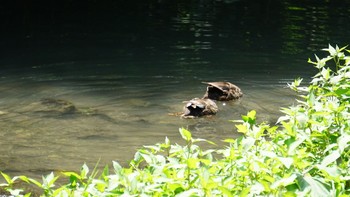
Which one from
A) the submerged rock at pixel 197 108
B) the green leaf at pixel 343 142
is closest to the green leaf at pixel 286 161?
the green leaf at pixel 343 142

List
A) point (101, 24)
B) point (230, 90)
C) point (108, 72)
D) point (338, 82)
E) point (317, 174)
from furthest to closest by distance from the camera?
point (101, 24) → point (108, 72) → point (230, 90) → point (338, 82) → point (317, 174)

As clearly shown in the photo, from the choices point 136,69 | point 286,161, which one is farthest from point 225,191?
point 136,69

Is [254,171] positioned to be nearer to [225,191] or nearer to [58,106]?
[225,191]

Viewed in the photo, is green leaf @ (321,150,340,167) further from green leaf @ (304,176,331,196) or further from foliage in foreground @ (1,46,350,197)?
green leaf @ (304,176,331,196)

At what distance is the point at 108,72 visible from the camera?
11289 mm

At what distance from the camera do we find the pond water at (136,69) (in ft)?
24.7

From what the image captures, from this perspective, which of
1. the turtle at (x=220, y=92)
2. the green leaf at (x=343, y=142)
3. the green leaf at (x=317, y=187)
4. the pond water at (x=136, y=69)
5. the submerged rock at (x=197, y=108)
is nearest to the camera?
the green leaf at (x=317, y=187)

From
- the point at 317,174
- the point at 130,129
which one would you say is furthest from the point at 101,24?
the point at 317,174

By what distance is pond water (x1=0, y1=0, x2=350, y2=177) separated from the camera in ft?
24.7

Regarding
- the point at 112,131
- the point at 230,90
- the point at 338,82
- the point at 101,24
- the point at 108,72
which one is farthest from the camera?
the point at 101,24

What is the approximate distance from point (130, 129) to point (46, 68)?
4.08 meters

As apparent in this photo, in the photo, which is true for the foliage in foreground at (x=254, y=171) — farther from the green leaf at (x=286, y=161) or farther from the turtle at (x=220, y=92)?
the turtle at (x=220, y=92)

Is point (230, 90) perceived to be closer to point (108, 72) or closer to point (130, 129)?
point (130, 129)

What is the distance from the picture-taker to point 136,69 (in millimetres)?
11523
